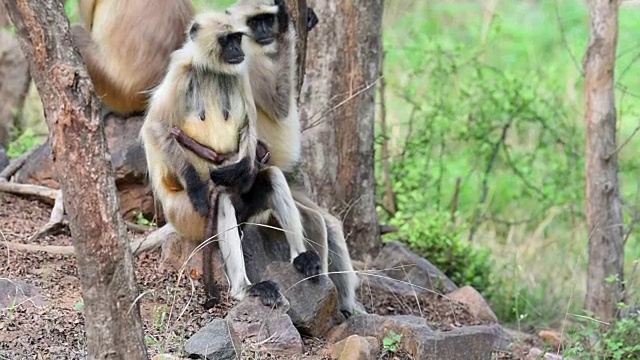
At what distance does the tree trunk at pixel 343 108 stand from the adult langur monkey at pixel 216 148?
95cm

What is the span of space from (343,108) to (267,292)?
1.60 meters

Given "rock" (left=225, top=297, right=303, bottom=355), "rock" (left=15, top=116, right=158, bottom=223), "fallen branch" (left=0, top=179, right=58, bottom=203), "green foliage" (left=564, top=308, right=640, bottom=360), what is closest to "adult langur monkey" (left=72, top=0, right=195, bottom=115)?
"rock" (left=15, top=116, right=158, bottom=223)

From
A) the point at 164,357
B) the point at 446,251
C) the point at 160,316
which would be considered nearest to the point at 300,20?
the point at 160,316

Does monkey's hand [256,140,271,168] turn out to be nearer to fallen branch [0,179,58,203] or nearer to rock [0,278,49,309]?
rock [0,278,49,309]

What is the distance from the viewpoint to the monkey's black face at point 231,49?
14.6ft

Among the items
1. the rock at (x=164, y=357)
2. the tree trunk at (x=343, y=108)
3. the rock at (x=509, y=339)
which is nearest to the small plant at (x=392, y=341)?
the rock at (x=509, y=339)

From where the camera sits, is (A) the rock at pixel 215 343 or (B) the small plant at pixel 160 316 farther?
(B) the small plant at pixel 160 316

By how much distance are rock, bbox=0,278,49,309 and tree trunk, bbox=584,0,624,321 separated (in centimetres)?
265

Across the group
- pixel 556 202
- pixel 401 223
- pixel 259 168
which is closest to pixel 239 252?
pixel 259 168

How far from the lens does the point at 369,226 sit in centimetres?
604

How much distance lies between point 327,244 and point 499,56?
563 cm

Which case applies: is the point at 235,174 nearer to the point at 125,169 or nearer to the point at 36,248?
the point at 36,248

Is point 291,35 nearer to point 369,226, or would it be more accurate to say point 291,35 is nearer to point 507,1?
point 369,226

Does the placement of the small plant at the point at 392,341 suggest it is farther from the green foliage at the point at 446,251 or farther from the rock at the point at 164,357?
the green foliage at the point at 446,251
